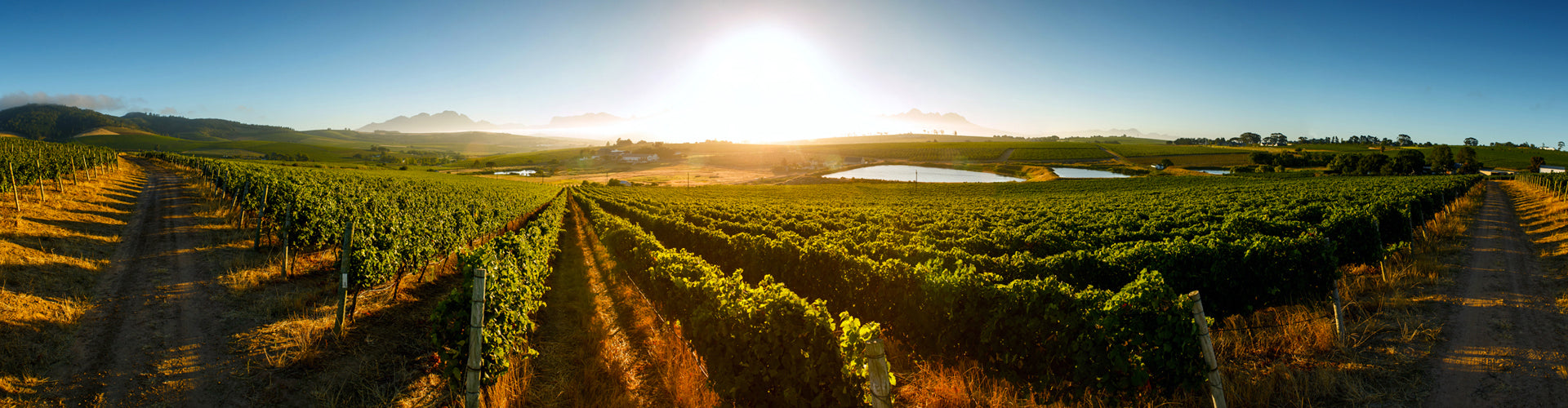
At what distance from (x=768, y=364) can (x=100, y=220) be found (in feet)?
88.0

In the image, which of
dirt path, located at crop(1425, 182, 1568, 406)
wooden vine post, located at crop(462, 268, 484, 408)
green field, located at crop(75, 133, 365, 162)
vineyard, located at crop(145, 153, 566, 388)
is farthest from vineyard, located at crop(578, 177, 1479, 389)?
green field, located at crop(75, 133, 365, 162)

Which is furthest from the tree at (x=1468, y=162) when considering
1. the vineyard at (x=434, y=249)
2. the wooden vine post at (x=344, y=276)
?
the wooden vine post at (x=344, y=276)

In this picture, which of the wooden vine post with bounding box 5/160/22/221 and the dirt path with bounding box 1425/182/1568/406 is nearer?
the dirt path with bounding box 1425/182/1568/406

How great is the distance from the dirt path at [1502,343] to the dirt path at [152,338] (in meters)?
17.2

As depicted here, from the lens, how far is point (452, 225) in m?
15.6

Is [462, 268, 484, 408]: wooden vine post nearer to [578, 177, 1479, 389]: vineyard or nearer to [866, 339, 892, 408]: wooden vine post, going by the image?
[578, 177, 1479, 389]: vineyard

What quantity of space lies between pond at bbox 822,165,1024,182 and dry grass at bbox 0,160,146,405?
94.0 m

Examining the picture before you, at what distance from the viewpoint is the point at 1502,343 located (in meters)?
8.27

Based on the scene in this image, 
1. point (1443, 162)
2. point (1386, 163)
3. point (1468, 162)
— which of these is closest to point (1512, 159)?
point (1468, 162)

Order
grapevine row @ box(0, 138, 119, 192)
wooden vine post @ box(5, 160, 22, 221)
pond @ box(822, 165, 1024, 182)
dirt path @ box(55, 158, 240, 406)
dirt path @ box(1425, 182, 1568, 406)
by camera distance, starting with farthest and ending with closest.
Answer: pond @ box(822, 165, 1024, 182) < grapevine row @ box(0, 138, 119, 192) < wooden vine post @ box(5, 160, 22, 221) < dirt path @ box(55, 158, 240, 406) < dirt path @ box(1425, 182, 1568, 406)

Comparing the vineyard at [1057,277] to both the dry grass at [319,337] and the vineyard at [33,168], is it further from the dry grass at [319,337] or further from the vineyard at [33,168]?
the vineyard at [33,168]

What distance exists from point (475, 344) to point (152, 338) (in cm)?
710

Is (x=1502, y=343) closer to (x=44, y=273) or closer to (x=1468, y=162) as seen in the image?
(x=44, y=273)

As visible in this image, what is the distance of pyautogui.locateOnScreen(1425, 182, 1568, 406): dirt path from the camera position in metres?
6.70
